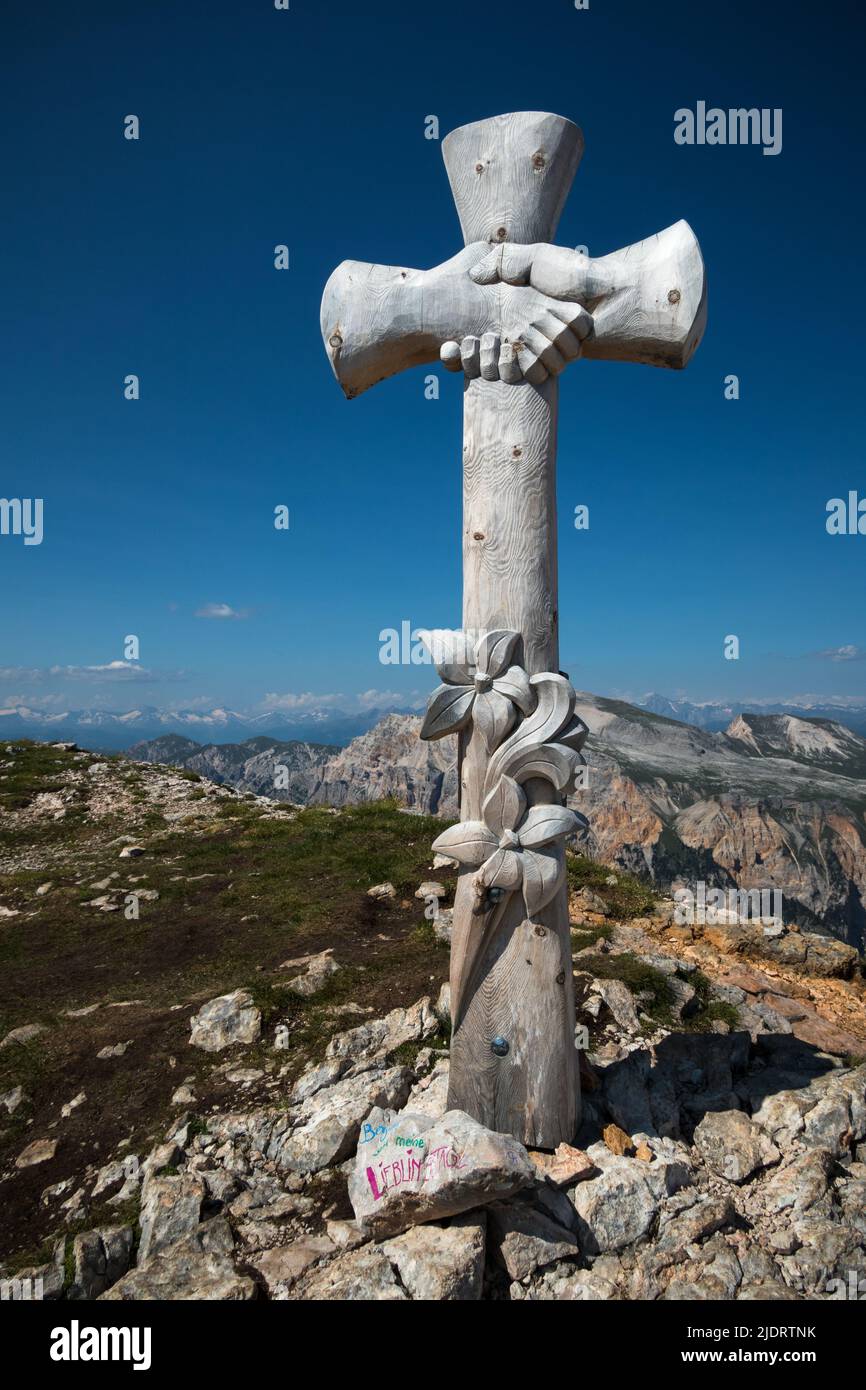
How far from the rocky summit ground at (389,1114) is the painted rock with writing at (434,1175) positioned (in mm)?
17

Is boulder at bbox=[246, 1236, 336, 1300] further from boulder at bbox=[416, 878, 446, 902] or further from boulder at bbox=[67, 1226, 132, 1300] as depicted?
boulder at bbox=[416, 878, 446, 902]

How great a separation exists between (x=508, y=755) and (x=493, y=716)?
0.30 metres

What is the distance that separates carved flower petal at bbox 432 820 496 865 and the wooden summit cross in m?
0.01

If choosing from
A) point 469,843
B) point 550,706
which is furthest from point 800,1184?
point 550,706

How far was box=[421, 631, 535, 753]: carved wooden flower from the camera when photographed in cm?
493

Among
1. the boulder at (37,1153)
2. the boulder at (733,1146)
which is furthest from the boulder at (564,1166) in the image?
the boulder at (37,1153)

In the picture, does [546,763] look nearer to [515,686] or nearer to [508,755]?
[508,755]

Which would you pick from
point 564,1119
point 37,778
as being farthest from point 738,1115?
point 37,778

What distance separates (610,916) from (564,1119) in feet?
19.1

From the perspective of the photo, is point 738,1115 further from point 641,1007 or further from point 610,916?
point 610,916

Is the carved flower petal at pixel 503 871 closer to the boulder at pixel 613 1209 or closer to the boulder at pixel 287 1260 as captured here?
the boulder at pixel 613 1209

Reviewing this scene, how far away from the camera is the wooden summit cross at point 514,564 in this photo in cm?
492

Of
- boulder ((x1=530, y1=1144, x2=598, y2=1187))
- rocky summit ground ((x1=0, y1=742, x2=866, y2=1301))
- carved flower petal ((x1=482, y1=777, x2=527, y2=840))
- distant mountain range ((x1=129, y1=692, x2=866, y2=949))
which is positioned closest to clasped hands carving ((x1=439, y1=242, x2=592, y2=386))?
carved flower petal ((x1=482, y1=777, x2=527, y2=840))

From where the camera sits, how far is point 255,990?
803 cm
